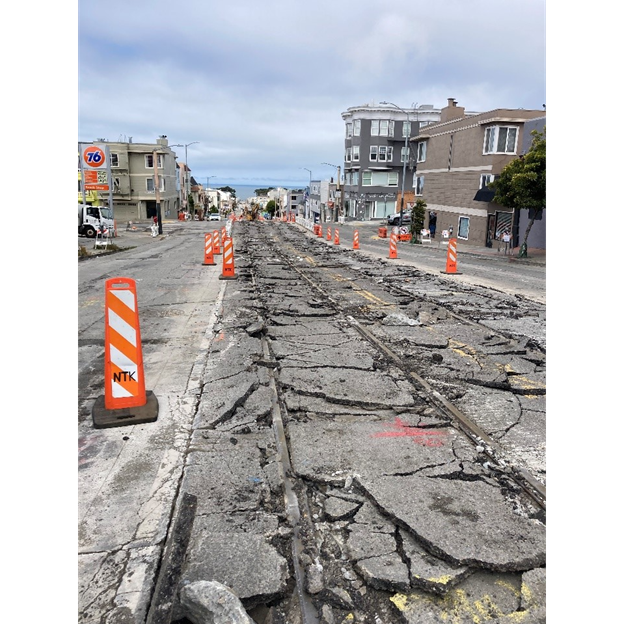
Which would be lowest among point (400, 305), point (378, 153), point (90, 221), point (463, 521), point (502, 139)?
point (463, 521)

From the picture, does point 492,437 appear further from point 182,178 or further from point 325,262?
point 182,178

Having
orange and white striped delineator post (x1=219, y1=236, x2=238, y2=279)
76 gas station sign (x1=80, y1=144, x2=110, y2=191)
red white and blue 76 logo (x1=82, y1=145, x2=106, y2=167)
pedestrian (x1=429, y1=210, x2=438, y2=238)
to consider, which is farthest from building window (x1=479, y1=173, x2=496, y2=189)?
red white and blue 76 logo (x1=82, y1=145, x2=106, y2=167)

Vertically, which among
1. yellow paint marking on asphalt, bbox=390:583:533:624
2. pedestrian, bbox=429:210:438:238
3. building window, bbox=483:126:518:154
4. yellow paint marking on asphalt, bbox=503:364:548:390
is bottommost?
yellow paint marking on asphalt, bbox=390:583:533:624

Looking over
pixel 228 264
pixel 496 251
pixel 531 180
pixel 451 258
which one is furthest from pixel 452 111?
pixel 228 264

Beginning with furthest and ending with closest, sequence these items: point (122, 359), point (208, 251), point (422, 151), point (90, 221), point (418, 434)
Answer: point (422, 151) < point (90, 221) < point (208, 251) < point (122, 359) < point (418, 434)

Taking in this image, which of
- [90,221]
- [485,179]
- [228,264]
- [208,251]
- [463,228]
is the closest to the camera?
[228,264]

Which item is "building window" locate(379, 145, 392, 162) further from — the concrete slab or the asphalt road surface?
the concrete slab

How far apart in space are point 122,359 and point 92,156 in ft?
103

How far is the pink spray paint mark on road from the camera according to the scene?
16.9ft

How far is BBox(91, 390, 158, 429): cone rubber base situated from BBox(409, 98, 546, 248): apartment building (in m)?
29.7

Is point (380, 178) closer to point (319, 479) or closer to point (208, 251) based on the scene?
point (208, 251)

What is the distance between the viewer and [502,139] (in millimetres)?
34156
